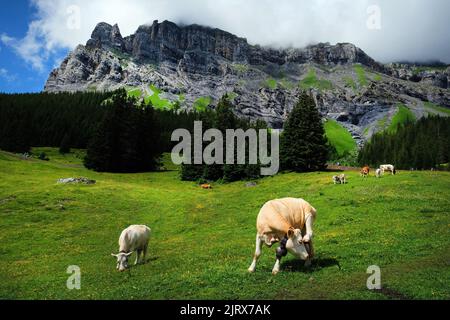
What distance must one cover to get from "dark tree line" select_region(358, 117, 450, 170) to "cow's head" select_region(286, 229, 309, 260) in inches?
5463

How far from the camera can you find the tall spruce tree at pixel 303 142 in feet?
255

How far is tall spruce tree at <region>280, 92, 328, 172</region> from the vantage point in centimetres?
7759

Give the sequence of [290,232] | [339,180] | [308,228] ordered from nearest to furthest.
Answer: [290,232], [308,228], [339,180]

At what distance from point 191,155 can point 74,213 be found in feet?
136

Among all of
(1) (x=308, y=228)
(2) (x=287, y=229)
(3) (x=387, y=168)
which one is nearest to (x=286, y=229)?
(2) (x=287, y=229)

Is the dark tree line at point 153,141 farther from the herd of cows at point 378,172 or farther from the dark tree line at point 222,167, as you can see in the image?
the herd of cows at point 378,172

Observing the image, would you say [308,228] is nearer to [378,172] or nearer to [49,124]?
[378,172]

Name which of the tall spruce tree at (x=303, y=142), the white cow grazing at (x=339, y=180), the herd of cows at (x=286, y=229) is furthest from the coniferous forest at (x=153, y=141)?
the herd of cows at (x=286, y=229)

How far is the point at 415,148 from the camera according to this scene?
147000mm

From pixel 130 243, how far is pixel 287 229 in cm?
1120

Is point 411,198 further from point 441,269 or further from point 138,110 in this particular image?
point 138,110

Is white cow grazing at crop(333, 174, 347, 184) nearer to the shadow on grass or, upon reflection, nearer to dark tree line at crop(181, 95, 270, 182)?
dark tree line at crop(181, 95, 270, 182)

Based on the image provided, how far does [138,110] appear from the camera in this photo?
328ft
